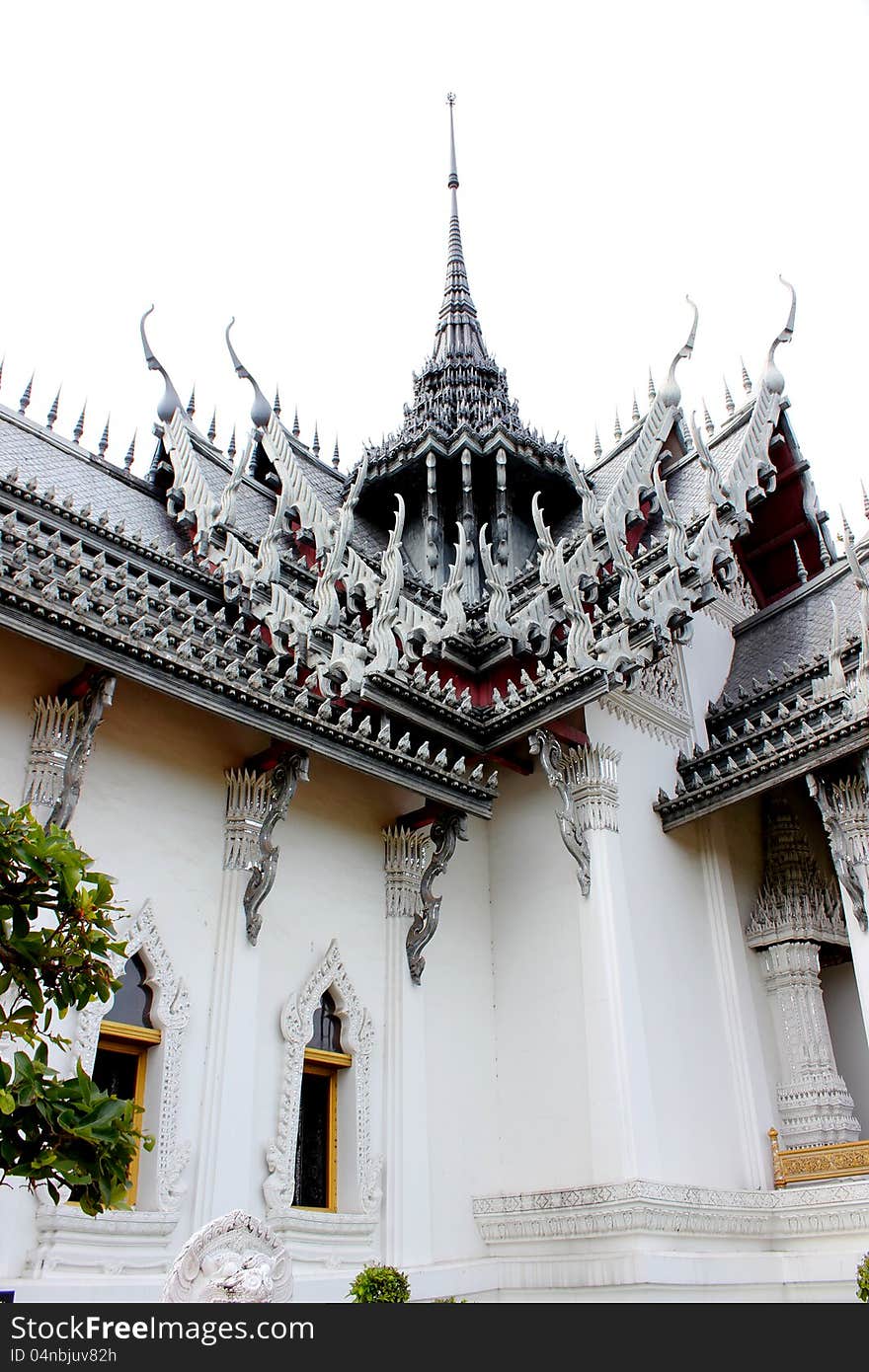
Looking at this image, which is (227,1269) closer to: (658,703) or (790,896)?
(790,896)

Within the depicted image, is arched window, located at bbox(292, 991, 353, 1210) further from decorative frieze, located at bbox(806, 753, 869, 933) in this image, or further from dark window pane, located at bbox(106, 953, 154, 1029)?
decorative frieze, located at bbox(806, 753, 869, 933)

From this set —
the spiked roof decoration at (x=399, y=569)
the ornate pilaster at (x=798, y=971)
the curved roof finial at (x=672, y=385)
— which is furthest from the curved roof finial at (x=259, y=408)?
the ornate pilaster at (x=798, y=971)

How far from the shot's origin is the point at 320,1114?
6688 mm

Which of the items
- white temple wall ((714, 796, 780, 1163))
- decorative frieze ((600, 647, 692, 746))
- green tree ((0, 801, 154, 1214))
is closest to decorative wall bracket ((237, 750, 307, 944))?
decorative frieze ((600, 647, 692, 746))

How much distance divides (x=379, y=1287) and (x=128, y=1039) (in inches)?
69.4

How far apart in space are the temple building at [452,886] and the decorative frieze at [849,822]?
0.02 meters

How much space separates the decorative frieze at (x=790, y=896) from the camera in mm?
8305

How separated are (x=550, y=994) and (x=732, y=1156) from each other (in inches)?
61.9

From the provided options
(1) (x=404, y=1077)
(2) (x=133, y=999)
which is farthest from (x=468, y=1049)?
(2) (x=133, y=999)

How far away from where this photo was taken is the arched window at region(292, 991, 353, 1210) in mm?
6441

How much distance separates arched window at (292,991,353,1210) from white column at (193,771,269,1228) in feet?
1.62

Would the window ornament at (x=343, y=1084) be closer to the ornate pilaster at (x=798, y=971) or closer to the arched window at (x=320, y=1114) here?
the arched window at (x=320, y=1114)
